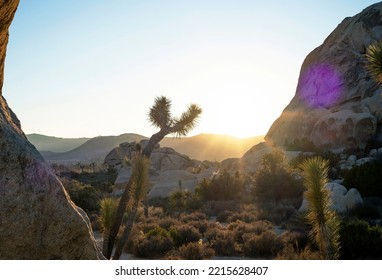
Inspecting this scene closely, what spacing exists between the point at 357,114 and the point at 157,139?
25.8 meters

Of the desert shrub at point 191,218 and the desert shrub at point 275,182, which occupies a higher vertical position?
the desert shrub at point 275,182

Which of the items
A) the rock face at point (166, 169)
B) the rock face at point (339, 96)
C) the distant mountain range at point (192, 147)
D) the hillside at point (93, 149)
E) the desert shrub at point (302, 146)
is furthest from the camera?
the hillside at point (93, 149)

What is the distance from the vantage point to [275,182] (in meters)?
22.5

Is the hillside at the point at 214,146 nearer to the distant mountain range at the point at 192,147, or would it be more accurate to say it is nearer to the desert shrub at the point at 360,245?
the distant mountain range at the point at 192,147

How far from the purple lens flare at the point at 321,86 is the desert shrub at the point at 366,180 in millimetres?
18902

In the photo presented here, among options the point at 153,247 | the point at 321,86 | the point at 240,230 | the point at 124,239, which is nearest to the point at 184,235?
the point at 153,247

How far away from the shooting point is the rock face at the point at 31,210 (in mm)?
3703

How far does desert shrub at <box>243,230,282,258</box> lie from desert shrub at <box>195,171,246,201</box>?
41.1ft

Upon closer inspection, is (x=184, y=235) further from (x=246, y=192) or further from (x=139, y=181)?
(x=246, y=192)

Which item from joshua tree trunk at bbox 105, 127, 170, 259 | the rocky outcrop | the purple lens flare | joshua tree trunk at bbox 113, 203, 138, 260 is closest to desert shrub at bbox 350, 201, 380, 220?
the rocky outcrop

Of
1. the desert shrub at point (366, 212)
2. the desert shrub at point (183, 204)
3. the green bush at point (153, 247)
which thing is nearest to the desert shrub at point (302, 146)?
the desert shrub at point (183, 204)
